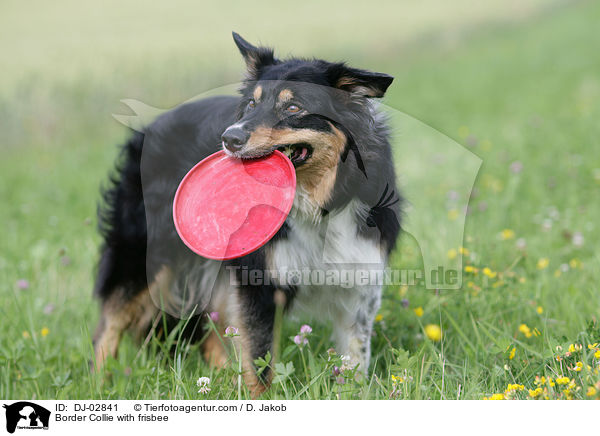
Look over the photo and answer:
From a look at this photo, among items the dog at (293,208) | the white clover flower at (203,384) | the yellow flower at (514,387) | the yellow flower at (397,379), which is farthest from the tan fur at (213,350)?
the yellow flower at (514,387)

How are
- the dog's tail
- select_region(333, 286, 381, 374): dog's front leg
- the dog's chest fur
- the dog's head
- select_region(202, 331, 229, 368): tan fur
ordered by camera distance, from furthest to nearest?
the dog's tail
select_region(202, 331, 229, 368): tan fur
select_region(333, 286, 381, 374): dog's front leg
the dog's chest fur
the dog's head

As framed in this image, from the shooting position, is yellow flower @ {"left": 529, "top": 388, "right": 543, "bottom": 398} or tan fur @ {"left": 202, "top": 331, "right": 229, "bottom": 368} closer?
yellow flower @ {"left": 529, "top": 388, "right": 543, "bottom": 398}

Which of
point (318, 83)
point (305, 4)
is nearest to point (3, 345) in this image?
point (318, 83)

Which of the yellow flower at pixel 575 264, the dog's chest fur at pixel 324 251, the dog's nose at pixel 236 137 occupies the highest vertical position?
the dog's nose at pixel 236 137

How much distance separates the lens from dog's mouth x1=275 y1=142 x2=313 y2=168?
255 centimetres

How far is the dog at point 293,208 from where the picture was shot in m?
2.58

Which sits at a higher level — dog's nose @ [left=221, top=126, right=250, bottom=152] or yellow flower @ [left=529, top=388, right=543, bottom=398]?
dog's nose @ [left=221, top=126, right=250, bottom=152]

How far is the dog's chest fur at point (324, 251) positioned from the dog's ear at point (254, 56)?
723 millimetres

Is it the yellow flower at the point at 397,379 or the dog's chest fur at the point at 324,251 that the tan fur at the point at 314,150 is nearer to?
the dog's chest fur at the point at 324,251

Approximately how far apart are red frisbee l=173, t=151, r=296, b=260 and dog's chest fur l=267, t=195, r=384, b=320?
0.21 m

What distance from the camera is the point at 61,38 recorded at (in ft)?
32.6

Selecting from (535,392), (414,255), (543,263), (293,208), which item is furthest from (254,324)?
(543,263)
